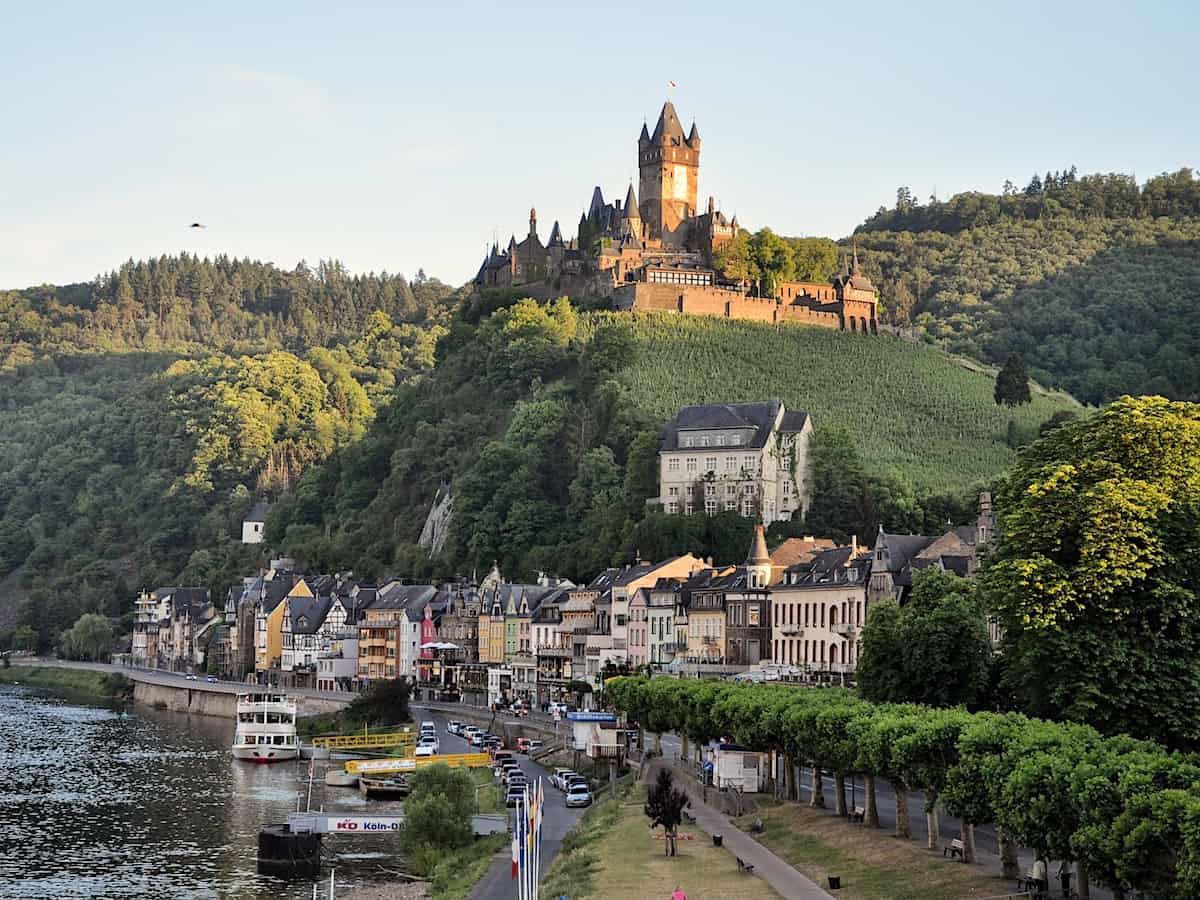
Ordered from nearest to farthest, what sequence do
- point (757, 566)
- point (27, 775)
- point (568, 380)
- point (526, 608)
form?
point (27, 775), point (757, 566), point (526, 608), point (568, 380)

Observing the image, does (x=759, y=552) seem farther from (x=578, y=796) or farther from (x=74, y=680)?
(x=74, y=680)

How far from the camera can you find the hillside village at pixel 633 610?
9731 centimetres

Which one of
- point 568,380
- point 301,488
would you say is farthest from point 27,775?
point 301,488

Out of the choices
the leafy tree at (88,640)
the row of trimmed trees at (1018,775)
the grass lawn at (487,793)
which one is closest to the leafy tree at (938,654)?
the row of trimmed trees at (1018,775)

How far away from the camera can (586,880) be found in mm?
52844

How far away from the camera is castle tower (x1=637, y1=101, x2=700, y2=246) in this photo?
7190 inches

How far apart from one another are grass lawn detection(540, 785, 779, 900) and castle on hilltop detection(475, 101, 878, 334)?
113639mm

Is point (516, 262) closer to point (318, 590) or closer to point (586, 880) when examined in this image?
point (318, 590)

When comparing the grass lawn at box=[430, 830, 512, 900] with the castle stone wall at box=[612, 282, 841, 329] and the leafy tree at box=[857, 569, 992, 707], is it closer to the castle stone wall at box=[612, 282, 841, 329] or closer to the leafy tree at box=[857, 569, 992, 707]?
the leafy tree at box=[857, 569, 992, 707]

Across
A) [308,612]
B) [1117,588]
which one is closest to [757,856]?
[1117,588]

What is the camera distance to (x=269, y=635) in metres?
162

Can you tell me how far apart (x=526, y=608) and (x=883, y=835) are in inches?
3107

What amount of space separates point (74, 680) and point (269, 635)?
23.4 metres

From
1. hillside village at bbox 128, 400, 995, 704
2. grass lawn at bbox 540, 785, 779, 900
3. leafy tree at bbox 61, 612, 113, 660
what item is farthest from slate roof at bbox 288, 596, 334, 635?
grass lawn at bbox 540, 785, 779, 900
